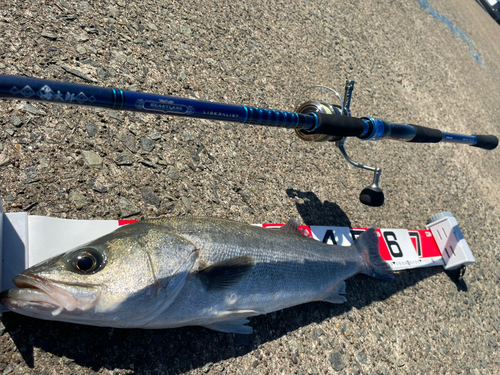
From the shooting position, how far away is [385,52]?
16.0ft

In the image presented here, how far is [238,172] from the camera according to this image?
2.73m

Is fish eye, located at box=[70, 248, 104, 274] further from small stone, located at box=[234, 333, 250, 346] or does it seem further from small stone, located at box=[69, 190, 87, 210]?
small stone, located at box=[234, 333, 250, 346]

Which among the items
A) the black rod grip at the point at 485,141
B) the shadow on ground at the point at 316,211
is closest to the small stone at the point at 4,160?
the shadow on ground at the point at 316,211

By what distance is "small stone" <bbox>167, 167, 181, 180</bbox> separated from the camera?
243 cm

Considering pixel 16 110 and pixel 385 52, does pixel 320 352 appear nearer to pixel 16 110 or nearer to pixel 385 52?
pixel 16 110

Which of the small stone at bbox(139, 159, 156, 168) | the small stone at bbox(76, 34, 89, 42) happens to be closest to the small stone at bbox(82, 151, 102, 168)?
the small stone at bbox(139, 159, 156, 168)

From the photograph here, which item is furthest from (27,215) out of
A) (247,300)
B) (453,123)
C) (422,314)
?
(453,123)

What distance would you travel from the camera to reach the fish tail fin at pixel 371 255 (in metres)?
2.56

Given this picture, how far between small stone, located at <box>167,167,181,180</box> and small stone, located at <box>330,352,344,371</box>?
165cm

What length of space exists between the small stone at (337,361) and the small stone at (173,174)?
165 cm

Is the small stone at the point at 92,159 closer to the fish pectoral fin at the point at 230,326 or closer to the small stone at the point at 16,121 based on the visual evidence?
the small stone at the point at 16,121

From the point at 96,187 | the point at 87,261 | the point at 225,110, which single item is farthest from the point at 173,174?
the point at 87,261

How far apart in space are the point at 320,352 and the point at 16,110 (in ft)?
8.17

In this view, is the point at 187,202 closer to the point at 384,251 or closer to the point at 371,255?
the point at 371,255
